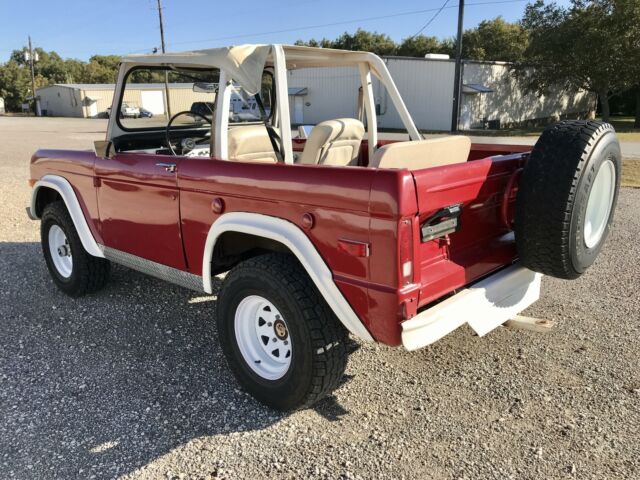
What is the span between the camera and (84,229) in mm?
4125

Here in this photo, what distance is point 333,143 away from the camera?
3639 millimetres

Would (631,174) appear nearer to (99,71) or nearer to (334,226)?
(334,226)

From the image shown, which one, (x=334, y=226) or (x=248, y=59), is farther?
(x=248, y=59)

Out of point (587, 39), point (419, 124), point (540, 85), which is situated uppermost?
point (587, 39)

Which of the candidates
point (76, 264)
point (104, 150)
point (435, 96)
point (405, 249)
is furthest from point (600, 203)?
point (435, 96)

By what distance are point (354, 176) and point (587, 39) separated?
27511 millimetres

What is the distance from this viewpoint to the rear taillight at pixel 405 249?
7.51 feet

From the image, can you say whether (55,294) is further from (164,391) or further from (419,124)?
(419,124)

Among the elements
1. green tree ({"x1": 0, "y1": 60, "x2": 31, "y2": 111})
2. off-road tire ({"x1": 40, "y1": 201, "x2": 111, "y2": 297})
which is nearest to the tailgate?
off-road tire ({"x1": 40, "y1": 201, "x2": 111, "y2": 297})

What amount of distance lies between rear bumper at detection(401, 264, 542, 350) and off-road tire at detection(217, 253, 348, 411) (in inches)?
18.2

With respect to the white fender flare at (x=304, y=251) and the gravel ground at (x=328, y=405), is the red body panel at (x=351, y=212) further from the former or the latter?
the gravel ground at (x=328, y=405)

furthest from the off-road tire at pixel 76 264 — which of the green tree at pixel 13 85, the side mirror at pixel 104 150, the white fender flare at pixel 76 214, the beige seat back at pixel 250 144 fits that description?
the green tree at pixel 13 85

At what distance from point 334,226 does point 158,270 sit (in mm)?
1640

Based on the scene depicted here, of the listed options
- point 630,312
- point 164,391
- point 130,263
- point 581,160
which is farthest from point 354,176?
point 630,312
